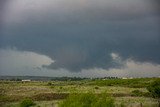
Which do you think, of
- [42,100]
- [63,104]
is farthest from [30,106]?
[63,104]

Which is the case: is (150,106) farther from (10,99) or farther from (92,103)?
(10,99)

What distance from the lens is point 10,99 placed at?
10375cm

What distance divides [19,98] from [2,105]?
1380 cm

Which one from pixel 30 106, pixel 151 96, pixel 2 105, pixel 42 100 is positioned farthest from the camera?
pixel 151 96

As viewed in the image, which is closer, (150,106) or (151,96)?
(150,106)

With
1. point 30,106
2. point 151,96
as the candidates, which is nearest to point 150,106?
point 30,106

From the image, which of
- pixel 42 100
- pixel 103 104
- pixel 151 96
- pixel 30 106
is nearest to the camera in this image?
pixel 103 104

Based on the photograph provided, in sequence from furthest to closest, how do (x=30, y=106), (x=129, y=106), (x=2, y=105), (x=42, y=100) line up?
(x=42, y=100), (x=2, y=105), (x=30, y=106), (x=129, y=106)

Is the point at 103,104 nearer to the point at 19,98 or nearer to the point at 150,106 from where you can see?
the point at 150,106

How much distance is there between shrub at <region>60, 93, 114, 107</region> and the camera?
4916 cm

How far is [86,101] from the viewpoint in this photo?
5034cm

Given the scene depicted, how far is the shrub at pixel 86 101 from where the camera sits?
161ft

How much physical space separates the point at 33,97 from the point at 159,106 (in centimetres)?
4023

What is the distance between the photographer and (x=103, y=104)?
4938 cm
